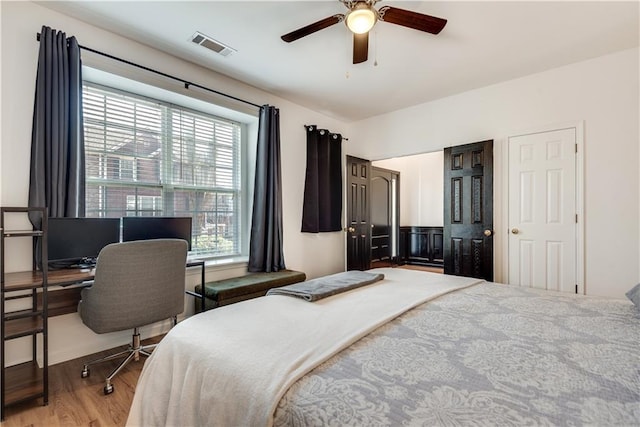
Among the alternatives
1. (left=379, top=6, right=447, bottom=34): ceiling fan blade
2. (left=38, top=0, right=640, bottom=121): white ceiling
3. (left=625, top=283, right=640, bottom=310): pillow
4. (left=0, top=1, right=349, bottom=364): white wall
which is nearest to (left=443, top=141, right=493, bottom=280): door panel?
(left=38, top=0, right=640, bottom=121): white ceiling

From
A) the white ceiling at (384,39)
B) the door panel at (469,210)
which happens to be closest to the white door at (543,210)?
the door panel at (469,210)

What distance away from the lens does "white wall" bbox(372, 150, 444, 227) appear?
6.42 m

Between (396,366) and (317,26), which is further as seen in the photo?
(317,26)

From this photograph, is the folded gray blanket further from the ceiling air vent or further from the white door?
the ceiling air vent

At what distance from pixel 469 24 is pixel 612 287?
9.23ft

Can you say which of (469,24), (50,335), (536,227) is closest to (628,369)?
(469,24)

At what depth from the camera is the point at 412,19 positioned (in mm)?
2010

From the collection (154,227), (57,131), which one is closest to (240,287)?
(154,227)

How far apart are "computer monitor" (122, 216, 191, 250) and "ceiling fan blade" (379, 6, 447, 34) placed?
2.47 metres

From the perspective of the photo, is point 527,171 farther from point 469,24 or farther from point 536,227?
point 469,24

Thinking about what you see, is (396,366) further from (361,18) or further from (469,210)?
(469,210)

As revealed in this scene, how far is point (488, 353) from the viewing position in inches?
43.7

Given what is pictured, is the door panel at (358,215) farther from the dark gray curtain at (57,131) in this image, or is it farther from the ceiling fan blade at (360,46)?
the dark gray curtain at (57,131)

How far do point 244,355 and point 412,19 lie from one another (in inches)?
86.9
